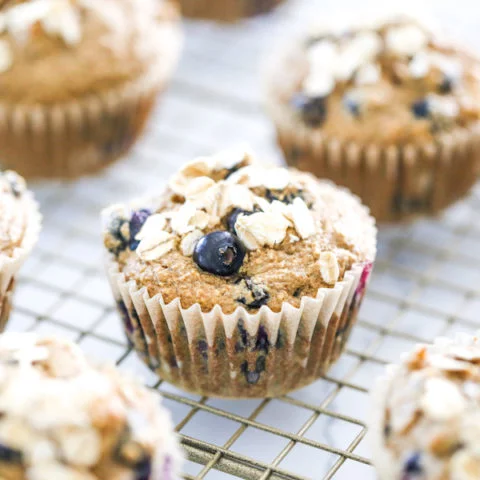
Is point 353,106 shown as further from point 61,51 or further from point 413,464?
point 413,464

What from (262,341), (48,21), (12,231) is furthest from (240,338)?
(48,21)

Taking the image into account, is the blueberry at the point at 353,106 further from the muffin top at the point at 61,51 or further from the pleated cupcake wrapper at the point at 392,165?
the muffin top at the point at 61,51

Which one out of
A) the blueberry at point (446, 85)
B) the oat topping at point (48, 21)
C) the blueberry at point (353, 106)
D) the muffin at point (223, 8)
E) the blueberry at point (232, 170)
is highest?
the oat topping at point (48, 21)

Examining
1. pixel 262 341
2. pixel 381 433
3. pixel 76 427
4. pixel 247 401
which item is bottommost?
pixel 247 401

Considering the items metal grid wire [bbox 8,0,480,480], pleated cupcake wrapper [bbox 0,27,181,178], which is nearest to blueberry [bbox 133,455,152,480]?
metal grid wire [bbox 8,0,480,480]

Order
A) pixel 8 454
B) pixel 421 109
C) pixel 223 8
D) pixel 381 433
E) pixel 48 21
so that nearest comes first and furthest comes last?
pixel 8 454 < pixel 381 433 < pixel 421 109 < pixel 48 21 < pixel 223 8

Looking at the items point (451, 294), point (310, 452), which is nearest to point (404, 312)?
point (451, 294)

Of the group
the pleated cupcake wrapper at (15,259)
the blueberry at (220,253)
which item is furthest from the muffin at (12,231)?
the blueberry at (220,253)
